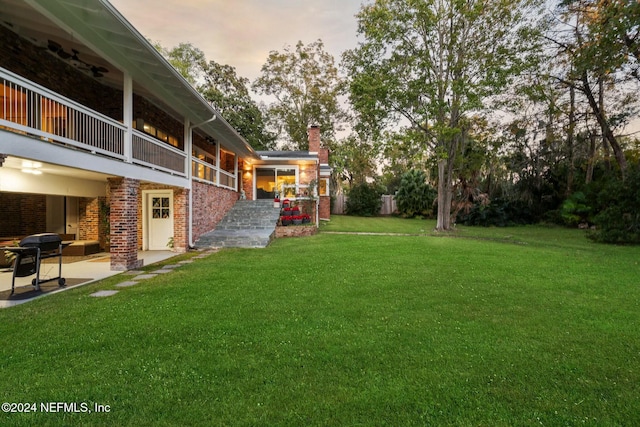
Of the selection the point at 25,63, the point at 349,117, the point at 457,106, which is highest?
the point at 349,117

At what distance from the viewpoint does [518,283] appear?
546 centimetres

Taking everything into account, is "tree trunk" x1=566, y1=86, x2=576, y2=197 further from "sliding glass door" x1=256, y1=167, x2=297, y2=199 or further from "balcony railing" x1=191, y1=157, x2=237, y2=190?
"balcony railing" x1=191, y1=157, x2=237, y2=190

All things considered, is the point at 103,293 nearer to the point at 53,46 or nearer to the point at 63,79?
the point at 53,46

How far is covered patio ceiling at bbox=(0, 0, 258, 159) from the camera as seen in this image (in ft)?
16.8

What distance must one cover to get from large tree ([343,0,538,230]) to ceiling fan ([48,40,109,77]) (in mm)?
9967

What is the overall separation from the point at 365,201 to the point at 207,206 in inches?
633

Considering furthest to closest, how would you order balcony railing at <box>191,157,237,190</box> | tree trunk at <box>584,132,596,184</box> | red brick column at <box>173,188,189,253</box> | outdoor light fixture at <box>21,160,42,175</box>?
tree trunk at <box>584,132,596,184</box>, balcony railing at <box>191,157,237,190</box>, red brick column at <box>173,188,189,253</box>, outdoor light fixture at <box>21,160,42,175</box>

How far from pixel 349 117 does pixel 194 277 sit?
1024 inches

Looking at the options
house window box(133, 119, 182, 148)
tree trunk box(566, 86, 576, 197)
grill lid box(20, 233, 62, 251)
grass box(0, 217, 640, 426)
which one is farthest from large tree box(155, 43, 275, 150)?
grass box(0, 217, 640, 426)

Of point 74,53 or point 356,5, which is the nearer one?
point 74,53

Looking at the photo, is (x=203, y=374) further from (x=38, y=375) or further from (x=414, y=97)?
(x=414, y=97)

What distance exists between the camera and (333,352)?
2.88 metres

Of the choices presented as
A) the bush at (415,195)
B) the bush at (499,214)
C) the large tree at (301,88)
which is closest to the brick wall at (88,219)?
the bush at (499,214)

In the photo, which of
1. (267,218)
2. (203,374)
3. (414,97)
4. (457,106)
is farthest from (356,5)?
(203,374)
